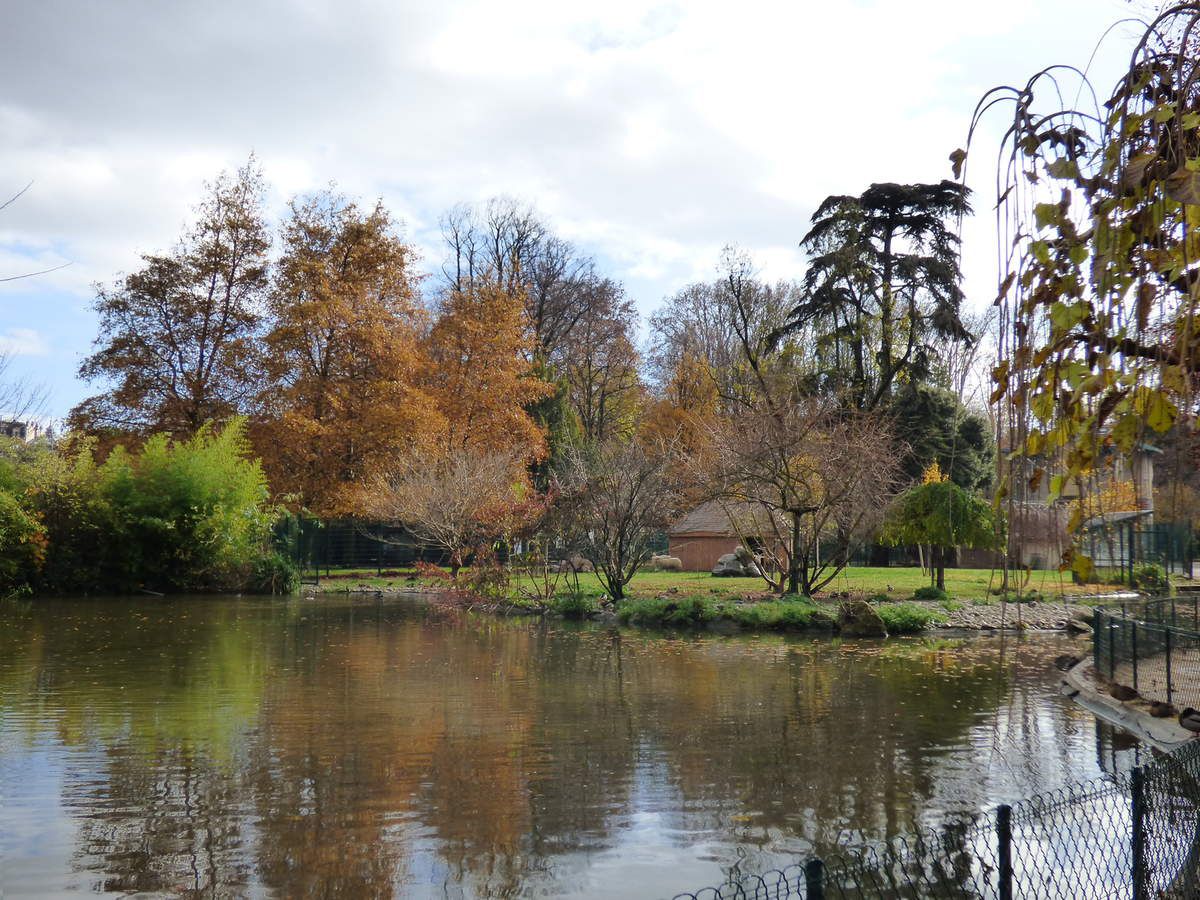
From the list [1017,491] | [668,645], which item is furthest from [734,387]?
[1017,491]

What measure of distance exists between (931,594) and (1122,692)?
546 inches

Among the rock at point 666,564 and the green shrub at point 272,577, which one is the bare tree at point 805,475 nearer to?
the rock at point 666,564

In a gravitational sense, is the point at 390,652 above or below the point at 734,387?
below

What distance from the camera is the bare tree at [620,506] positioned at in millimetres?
24672

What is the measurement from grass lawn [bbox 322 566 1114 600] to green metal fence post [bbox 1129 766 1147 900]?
777 inches

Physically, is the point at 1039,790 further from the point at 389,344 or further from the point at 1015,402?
the point at 389,344

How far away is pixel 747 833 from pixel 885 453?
1856 centimetres

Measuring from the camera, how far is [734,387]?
47312 mm

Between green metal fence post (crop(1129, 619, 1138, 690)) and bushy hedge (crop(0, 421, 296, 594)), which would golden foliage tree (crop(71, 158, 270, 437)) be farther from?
green metal fence post (crop(1129, 619, 1138, 690))

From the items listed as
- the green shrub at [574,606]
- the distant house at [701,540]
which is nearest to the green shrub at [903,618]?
the green shrub at [574,606]

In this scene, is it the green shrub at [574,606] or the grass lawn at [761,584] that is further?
the grass lawn at [761,584]

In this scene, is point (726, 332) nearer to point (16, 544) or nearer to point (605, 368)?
point (605, 368)

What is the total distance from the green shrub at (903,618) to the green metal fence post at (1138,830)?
16.2m

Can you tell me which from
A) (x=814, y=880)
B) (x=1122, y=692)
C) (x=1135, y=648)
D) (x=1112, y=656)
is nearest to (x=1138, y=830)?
(x=814, y=880)
